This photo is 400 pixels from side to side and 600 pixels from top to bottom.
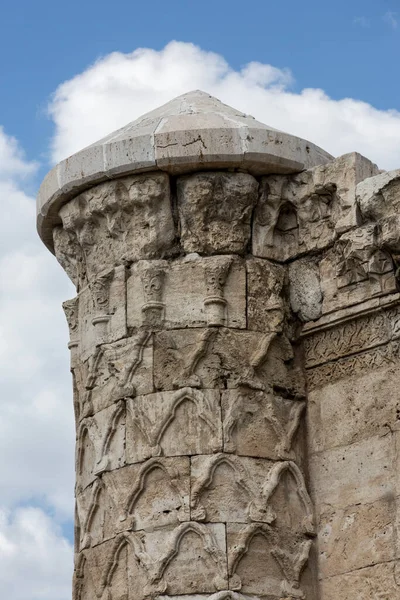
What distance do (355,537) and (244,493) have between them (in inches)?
28.1

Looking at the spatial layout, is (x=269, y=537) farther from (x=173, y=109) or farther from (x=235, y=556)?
(x=173, y=109)

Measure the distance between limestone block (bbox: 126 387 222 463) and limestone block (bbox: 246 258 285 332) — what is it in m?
0.57

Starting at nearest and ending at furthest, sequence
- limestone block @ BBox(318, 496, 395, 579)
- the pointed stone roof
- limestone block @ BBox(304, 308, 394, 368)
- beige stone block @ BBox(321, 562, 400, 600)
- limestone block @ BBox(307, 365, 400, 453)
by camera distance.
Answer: beige stone block @ BBox(321, 562, 400, 600), limestone block @ BBox(318, 496, 395, 579), limestone block @ BBox(307, 365, 400, 453), limestone block @ BBox(304, 308, 394, 368), the pointed stone roof

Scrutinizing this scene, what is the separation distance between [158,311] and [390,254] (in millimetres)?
1489

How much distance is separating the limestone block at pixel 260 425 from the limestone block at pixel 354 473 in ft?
0.59

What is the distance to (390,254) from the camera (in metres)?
9.55

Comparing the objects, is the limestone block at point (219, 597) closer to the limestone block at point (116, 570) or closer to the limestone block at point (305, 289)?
the limestone block at point (116, 570)

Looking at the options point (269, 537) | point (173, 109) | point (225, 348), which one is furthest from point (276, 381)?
point (173, 109)

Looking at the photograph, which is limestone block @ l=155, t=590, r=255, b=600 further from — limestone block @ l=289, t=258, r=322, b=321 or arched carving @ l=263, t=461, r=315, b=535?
limestone block @ l=289, t=258, r=322, b=321

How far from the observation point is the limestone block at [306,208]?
9852 mm

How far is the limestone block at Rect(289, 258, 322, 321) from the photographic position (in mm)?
10008

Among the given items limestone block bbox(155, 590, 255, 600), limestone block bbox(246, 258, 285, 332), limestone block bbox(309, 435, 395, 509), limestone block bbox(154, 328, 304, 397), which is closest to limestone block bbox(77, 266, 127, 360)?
limestone block bbox(154, 328, 304, 397)

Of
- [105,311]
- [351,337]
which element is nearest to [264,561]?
[351,337]

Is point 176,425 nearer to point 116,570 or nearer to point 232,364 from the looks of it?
point 232,364
